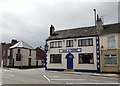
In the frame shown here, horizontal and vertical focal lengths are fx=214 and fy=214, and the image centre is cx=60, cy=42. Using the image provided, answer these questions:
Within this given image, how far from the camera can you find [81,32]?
37.3 meters

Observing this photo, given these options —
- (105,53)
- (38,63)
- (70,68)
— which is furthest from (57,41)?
(38,63)

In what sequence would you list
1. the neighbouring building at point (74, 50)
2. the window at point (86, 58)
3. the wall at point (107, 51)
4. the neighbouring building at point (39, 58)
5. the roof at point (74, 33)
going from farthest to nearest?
the neighbouring building at point (39, 58) < the roof at point (74, 33) < the window at point (86, 58) < the neighbouring building at point (74, 50) < the wall at point (107, 51)

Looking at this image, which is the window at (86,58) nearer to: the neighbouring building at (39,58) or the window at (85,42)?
the window at (85,42)

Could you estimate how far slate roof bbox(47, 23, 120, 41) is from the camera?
109 ft

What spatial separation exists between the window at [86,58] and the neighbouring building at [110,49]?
2.19 meters

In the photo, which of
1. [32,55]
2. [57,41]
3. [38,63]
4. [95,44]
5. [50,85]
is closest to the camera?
[50,85]

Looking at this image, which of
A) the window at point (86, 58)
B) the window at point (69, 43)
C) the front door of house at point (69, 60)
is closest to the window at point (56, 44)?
the window at point (69, 43)

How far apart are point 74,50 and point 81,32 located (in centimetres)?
347

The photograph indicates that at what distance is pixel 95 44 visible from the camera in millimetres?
33906

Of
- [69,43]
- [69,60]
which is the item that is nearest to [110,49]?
[69,60]

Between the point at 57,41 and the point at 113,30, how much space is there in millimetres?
10837

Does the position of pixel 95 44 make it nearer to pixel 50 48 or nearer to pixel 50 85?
pixel 50 48

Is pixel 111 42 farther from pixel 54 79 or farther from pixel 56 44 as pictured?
pixel 54 79

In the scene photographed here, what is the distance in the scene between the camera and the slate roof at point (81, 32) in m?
33.3
